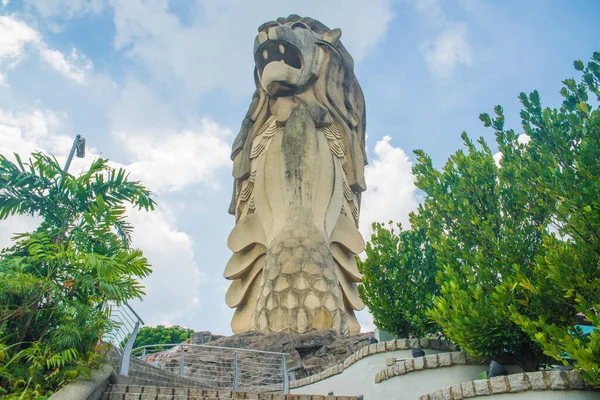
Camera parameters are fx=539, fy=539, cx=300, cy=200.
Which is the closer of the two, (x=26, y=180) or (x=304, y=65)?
(x=26, y=180)

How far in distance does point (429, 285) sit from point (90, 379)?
153 inches

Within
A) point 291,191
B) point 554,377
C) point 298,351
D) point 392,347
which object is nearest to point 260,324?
point 298,351

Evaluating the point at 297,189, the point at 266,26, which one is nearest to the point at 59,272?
the point at 297,189

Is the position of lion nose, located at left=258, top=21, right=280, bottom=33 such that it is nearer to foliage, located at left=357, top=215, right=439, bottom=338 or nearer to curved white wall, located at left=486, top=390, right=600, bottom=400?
foliage, located at left=357, top=215, right=439, bottom=338

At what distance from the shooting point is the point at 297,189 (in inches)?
517

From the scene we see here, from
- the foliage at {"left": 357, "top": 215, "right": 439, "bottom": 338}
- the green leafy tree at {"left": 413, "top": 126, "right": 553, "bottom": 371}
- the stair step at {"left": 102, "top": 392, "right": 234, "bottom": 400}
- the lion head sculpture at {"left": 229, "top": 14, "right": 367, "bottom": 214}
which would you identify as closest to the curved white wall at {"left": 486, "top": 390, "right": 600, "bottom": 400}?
the green leafy tree at {"left": 413, "top": 126, "right": 553, "bottom": 371}

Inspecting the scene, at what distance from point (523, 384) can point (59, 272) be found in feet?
13.1

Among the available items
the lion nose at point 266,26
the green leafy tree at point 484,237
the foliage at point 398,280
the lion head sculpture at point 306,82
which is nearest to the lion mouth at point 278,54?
the lion head sculpture at point 306,82

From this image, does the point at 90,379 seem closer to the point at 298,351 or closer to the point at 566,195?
the point at 566,195

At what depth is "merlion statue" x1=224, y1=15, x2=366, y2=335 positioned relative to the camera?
462 inches

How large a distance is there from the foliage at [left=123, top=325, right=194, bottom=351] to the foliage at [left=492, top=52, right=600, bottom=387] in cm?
2441

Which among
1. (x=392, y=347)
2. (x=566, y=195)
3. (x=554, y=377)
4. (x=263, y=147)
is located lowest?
(x=554, y=377)

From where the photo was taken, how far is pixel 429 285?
250 inches

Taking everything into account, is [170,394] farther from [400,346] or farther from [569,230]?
[569,230]
